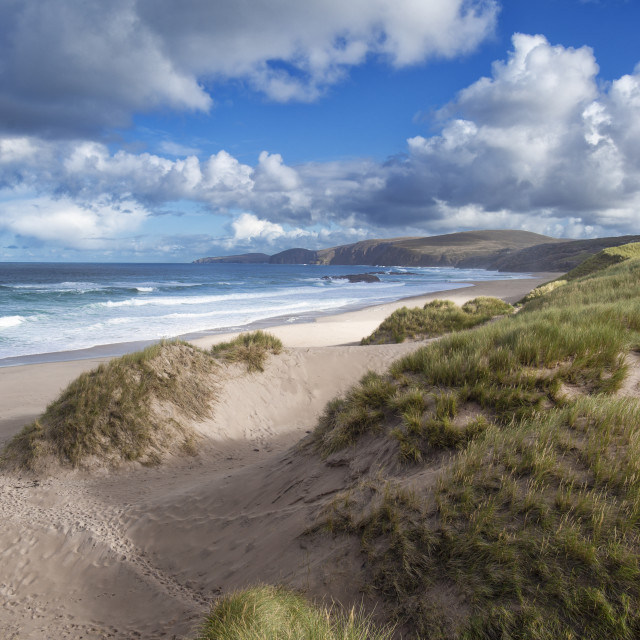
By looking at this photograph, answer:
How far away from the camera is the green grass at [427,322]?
52.1ft

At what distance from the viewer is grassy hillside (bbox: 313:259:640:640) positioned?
2.44m

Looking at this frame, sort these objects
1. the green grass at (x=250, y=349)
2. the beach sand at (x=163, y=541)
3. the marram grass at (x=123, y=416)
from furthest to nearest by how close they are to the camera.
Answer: the green grass at (x=250, y=349) < the marram grass at (x=123, y=416) < the beach sand at (x=163, y=541)

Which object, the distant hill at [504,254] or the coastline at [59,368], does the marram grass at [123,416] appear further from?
the distant hill at [504,254]

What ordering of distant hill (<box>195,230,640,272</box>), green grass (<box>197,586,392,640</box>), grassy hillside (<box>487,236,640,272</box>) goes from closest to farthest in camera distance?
green grass (<box>197,586,392,640</box>), grassy hillside (<box>487,236,640,272</box>), distant hill (<box>195,230,640,272</box>)

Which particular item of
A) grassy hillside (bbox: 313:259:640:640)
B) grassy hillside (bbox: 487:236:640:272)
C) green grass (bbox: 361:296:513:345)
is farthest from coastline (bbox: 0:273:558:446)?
grassy hillside (bbox: 487:236:640:272)

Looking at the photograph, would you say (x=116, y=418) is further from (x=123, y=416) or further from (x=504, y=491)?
(x=504, y=491)

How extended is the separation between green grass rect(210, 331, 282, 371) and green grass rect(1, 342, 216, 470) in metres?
1.76

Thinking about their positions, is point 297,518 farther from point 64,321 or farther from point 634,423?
point 64,321

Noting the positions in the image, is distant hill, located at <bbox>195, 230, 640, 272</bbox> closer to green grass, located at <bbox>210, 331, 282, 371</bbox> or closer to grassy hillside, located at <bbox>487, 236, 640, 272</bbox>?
grassy hillside, located at <bbox>487, 236, 640, 272</bbox>

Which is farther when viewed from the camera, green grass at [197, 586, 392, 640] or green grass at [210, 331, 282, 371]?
green grass at [210, 331, 282, 371]

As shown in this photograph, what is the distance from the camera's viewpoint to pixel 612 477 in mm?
2996

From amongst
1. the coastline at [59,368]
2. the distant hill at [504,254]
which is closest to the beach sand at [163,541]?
the coastline at [59,368]

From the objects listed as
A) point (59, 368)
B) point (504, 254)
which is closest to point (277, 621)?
point (59, 368)

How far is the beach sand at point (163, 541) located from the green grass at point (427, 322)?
862cm
